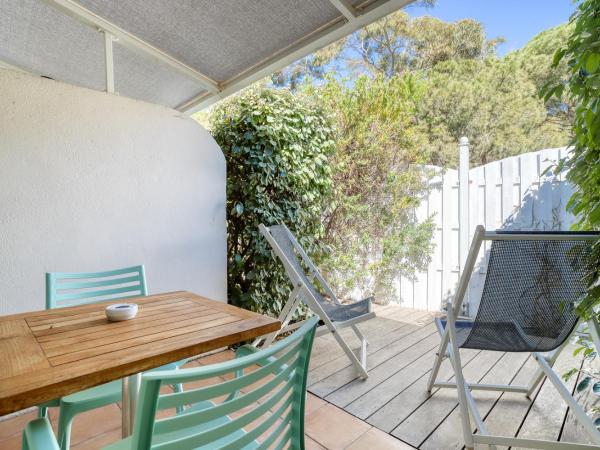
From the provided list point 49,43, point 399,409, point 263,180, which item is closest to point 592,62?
point 399,409

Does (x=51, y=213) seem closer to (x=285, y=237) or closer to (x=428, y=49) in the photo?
(x=285, y=237)

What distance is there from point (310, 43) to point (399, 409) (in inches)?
97.5

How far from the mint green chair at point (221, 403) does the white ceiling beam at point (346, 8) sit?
78.5 inches

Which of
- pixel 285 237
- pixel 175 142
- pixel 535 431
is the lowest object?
pixel 535 431

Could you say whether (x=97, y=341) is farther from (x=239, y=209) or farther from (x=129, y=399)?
(x=239, y=209)

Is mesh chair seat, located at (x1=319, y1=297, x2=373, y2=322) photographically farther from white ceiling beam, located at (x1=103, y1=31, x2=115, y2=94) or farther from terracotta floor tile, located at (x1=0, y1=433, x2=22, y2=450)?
white ceiling beam, located at (x1=103, y1=31, x2=115, y2=94)

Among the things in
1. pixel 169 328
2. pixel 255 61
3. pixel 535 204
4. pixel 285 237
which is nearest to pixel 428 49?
pixel 535 204

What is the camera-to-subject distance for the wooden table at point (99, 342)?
2.67 ft

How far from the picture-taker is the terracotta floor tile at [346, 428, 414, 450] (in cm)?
167

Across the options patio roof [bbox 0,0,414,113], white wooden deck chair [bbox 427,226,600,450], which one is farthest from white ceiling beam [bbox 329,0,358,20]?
white wooden deck chair [bbox 427,226,600,450]

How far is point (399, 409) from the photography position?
1973 mm

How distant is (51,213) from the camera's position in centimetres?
→ 210

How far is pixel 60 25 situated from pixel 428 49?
926cm

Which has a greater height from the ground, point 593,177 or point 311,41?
point 311,41
